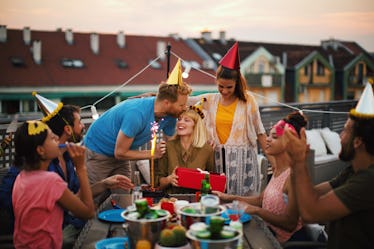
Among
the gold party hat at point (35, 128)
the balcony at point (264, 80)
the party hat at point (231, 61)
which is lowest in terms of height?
the gold party hat at point (35, 128)

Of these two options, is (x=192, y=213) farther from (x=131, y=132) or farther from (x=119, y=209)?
(x=131, y=132)

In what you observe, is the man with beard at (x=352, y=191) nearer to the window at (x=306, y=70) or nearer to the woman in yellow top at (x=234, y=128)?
the woman in yellow top at (x=234, y=128)

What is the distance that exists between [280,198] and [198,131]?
1.05 m

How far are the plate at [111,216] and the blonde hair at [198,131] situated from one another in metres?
0.88

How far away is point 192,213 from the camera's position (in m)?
1.92

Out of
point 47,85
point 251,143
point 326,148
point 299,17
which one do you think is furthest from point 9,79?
point 251,143

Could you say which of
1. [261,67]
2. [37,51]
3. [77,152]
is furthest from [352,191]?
→ [261,67]

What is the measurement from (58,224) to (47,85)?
26923 millimetres

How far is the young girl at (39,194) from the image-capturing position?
2.07 metres

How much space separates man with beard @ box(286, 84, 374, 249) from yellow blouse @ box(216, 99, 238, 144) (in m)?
1.64

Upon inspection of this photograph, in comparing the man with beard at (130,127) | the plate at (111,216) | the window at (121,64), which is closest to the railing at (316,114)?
the man with beard at (130,127)

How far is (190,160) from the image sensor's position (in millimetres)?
3354

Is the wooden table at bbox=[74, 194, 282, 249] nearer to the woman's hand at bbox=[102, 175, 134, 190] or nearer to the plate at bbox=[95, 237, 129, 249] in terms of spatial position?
the plate at bbox=[95, 237, 129, 249]

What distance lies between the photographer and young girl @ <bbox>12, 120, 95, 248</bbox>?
6.80 feet
